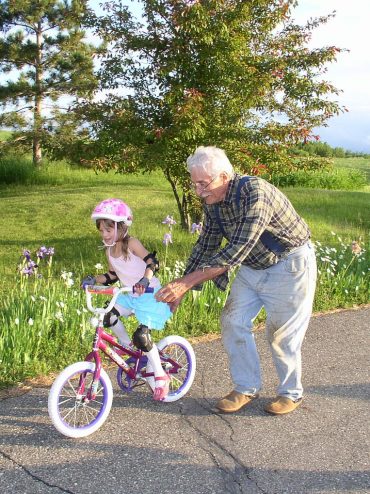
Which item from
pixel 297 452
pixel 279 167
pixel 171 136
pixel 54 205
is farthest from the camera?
pixel 54 205

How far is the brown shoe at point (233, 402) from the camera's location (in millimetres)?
4449

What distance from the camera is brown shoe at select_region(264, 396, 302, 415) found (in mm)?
4438

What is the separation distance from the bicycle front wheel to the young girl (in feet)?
1.18

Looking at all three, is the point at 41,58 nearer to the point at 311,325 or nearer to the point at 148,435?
the point at 311,325

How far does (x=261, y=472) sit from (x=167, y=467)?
0.55 metres

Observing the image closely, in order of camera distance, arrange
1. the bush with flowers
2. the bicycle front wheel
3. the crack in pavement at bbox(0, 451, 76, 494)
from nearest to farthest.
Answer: the crack in pavement at bbox(0, 451, 76, 494), the bicycle front wheel, the bush with flowers

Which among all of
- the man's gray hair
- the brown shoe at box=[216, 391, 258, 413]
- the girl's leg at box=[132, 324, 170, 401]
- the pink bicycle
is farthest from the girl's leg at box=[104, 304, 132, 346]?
the man's gray hair

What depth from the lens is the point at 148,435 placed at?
13.4 feet

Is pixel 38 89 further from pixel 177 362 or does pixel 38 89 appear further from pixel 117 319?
pixel 117 319

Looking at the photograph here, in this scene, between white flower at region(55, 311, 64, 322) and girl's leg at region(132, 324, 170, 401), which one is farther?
white flower at region(55, 311, 64, 322)

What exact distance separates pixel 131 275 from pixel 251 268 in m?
0.84

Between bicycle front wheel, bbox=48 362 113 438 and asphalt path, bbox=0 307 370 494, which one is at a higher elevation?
bicycle front wheel, bbox=48 362 113 438

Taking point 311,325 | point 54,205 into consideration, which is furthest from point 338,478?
point 54,205

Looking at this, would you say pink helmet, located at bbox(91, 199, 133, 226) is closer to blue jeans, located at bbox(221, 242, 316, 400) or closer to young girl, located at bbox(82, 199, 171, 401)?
young girl, located at bbox(82, 199, 171, 401)
